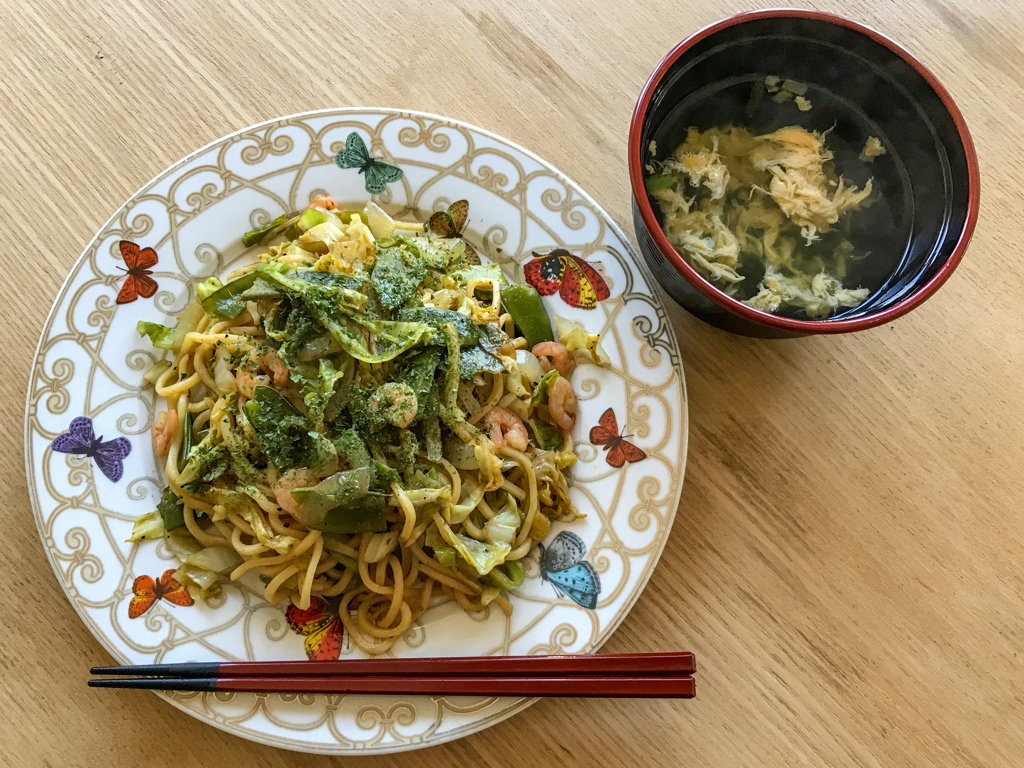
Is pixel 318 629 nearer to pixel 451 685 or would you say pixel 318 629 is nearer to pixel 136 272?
pixel 451 685

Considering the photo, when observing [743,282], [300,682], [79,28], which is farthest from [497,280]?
[79,28]

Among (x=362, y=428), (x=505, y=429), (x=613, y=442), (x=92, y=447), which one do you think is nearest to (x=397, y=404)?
(x=362, y=428)

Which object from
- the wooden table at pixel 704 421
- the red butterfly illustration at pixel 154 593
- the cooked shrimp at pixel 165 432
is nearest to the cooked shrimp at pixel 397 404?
the cooked shrimp at pixel 165 432

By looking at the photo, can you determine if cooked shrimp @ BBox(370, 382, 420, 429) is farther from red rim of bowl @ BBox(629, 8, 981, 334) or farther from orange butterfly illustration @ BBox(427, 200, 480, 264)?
red rim of bowl @ BBox(629, 8, 981, 334)

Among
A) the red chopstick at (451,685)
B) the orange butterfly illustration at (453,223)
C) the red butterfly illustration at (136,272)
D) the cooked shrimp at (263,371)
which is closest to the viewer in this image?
the red chopstick at (451,685)

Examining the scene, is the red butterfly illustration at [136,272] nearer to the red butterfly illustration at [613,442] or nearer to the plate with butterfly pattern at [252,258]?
the plate with butterfly pattern at [252,258]

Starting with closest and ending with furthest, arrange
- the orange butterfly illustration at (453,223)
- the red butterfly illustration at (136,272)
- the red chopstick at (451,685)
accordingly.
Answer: the red chopstick at (451,685) < the red butterfly illustration at (136,272) < the orange butterfly illustration at (453,223)
